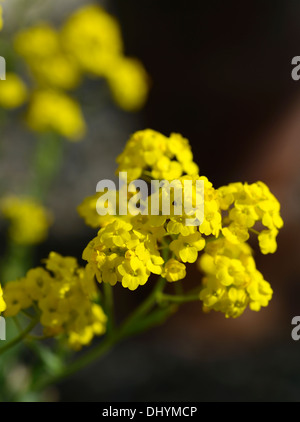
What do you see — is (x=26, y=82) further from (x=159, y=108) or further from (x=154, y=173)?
(x=154, y=173)

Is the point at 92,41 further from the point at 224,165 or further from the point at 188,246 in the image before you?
the point at 188,246

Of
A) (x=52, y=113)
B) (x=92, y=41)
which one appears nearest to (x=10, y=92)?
(x=52, y=113)

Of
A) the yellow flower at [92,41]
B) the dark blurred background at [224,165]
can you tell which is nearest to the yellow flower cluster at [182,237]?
the yellow flower at [92,41]

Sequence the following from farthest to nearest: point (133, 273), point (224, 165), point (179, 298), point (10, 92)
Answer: point (224, 165) < point (10, 92) < point (179, 298) < point (133, 273)

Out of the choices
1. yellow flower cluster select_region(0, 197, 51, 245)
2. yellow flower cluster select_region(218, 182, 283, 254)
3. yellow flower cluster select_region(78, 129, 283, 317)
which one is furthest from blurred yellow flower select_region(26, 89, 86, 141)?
yellow flower cluster select_region(218, 182, 283, 254)

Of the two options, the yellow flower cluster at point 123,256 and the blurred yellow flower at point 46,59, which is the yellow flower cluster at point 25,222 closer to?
the blurred yellow flower at point 46,59
